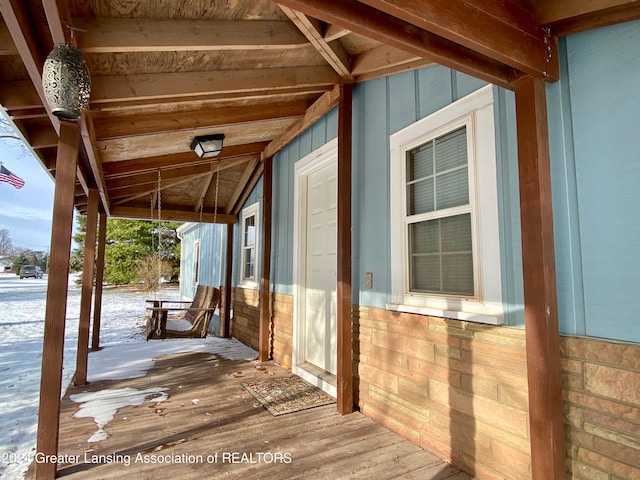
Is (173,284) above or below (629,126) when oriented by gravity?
below

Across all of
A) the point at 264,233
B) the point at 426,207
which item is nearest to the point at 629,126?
the point at 426,207

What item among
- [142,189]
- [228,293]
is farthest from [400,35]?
[228,293]

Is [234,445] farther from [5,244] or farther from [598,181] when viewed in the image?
[5,244]

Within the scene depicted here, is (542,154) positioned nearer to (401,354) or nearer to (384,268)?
(384,268)

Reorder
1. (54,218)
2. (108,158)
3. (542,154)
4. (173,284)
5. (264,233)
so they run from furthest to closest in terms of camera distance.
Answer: (173,284) < (264,233) < (108,158) < (54,218) < (542,154)

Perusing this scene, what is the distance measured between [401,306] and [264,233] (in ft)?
8.72

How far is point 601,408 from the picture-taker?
1529 mm

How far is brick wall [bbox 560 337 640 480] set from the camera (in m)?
1.44

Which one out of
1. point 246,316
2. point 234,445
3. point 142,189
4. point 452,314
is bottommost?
point 234,445

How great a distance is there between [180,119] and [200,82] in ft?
2.27

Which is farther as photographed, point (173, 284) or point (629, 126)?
point (173, 284)

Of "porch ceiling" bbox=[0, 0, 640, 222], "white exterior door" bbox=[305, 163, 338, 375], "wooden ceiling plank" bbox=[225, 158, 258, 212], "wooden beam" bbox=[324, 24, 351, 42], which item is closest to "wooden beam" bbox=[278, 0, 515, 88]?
"porch ceiling" bbox=[0, 0, 640, 222]

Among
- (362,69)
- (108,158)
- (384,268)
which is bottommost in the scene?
(384,268)

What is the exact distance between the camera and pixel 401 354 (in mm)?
2602
